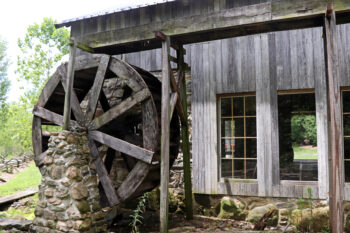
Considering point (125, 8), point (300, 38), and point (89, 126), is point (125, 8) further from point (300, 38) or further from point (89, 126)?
point (300, 38)

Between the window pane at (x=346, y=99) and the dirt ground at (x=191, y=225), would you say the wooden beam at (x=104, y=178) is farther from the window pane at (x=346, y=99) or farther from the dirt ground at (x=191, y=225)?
the window pane at (x=346, y=99)

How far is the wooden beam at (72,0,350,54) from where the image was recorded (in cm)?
331

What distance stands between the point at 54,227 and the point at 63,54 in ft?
43.6

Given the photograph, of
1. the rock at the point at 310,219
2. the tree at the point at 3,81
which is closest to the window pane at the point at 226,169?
the rock at the point at 310,219

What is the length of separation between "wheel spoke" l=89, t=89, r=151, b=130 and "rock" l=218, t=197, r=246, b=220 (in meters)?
2.28

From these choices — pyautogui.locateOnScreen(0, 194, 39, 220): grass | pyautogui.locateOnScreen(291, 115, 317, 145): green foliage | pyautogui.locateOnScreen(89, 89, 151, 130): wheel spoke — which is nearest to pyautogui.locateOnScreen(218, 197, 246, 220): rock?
pyautogui.locateOnScreen(89, 89, 151, 130): wheel spoke

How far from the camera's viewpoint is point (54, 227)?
400cm

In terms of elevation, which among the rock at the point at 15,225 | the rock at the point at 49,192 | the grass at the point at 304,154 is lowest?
the rock at the point at 15,225

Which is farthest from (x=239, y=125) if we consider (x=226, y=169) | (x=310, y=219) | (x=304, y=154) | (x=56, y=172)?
(x=304, y=154)

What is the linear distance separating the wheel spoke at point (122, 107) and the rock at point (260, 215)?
101 inches

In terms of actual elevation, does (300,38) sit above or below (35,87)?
below

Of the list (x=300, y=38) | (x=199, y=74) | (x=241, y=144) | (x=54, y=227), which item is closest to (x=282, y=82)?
(x=300, y=38)

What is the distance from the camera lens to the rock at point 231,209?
5.00 metres

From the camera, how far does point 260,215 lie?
484cm
